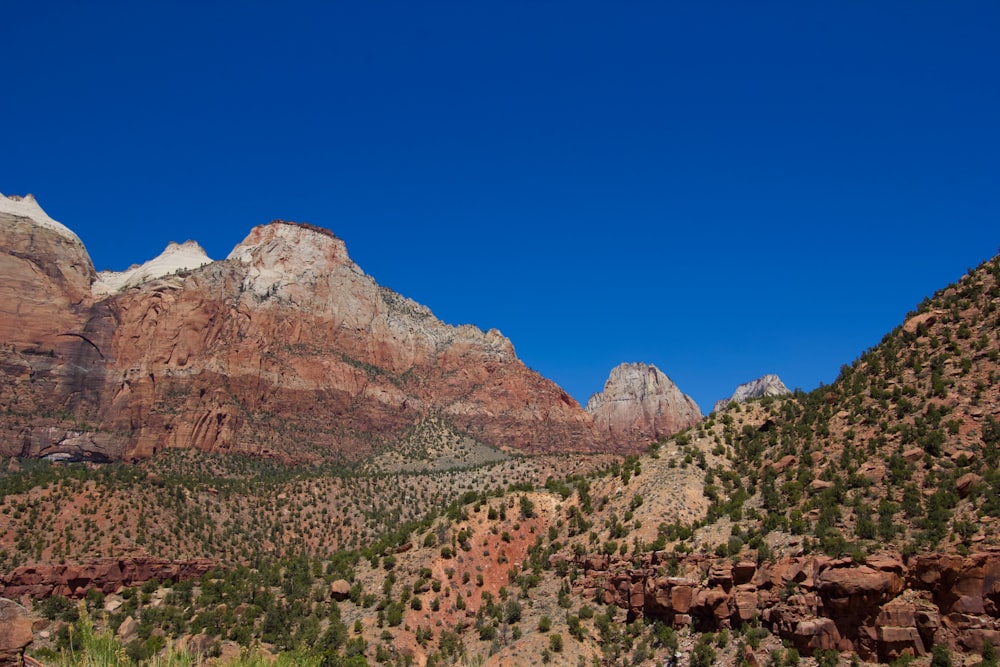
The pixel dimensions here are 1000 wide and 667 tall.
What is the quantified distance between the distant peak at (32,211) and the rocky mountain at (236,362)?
0.52 meters

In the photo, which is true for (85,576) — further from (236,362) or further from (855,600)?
(236,362)

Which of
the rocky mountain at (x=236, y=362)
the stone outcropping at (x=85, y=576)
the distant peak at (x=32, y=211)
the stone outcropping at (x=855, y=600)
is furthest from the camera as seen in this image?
the distant peak at (x=32, y=211)

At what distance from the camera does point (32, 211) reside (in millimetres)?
151750

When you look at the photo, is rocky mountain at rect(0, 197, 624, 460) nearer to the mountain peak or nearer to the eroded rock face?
the mountain peak

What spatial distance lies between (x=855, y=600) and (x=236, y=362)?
409ft

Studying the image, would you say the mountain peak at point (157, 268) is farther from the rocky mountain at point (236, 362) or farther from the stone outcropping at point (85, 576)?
the stone outcropping at point (85, 576)

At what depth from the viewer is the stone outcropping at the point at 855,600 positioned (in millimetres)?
24500

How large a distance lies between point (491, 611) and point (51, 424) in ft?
366

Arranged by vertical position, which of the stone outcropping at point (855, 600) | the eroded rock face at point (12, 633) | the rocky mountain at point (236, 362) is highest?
the rocky mountain at point (236, 362)

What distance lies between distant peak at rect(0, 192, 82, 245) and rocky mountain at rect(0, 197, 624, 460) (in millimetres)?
516

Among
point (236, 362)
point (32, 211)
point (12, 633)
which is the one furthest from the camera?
point (32, 211)

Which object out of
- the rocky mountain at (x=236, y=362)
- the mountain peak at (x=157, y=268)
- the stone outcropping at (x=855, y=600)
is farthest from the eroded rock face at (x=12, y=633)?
the mountain peak at (x=157, y=268)

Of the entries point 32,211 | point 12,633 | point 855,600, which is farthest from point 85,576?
point 32,211

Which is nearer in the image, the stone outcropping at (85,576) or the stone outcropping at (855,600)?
the stone outcropping at (855,600)
